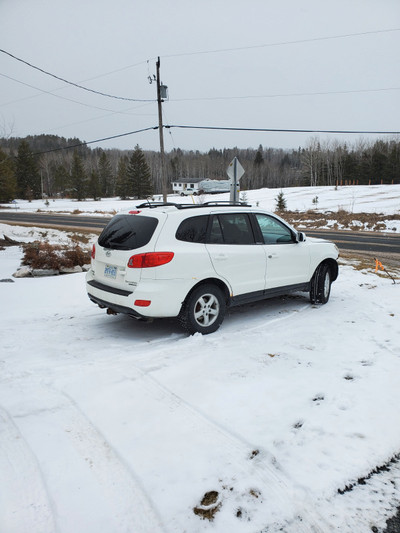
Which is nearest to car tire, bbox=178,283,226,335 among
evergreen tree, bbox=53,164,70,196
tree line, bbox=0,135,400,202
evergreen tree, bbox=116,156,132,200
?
tree line, bbox=0,135,400,202

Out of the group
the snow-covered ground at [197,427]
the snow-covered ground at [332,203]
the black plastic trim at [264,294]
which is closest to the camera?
the snow-covered ground at [197,427]

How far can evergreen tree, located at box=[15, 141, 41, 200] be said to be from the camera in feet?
221

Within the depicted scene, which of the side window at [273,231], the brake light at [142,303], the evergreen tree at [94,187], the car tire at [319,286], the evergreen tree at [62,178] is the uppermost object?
the evergreen tree at [62,178]

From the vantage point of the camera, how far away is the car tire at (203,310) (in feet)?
15.4

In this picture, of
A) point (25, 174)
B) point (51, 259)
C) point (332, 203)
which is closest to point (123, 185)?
point (25, 174)

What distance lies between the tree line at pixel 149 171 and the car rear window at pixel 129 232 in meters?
38.9

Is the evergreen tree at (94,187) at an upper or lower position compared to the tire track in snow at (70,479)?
upper

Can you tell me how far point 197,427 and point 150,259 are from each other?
213 cm

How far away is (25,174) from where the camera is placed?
68.3 m

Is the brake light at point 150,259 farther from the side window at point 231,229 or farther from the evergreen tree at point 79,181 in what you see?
the evergreen tree at point 79,181

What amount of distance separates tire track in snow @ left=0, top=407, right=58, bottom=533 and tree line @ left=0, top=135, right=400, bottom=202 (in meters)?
41.4

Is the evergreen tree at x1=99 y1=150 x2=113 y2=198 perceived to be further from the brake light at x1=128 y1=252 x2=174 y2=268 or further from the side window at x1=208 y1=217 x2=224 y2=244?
the brake light at x1=128 y1=252 x2=174 y2=268

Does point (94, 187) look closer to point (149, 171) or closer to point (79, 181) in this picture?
point (79, 181)

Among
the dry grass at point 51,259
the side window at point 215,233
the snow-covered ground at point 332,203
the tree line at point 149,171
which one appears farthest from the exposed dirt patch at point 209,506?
the tree line at point 149,171
